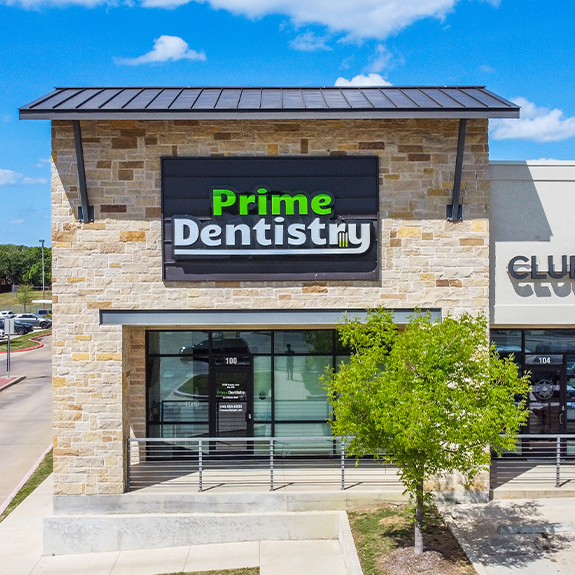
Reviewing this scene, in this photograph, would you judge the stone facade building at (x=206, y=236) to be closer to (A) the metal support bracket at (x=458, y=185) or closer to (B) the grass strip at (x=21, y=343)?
(A) the metal support bracket at (x=458, y=185)

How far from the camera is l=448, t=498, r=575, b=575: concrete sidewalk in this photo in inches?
368

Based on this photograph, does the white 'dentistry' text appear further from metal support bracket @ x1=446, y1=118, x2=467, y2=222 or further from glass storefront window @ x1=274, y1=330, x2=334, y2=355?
glass storefront window @ x1=274, y1=330, x2=334, y2=355

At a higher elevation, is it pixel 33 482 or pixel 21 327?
pixel 21 327

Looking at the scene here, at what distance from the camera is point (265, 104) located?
468 inches

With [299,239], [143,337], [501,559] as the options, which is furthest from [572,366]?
[143,337]

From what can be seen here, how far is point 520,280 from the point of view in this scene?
12.3 meters

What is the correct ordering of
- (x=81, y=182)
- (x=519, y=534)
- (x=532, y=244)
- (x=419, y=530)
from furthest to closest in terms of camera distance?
(x=532, y=244)
(x=81, y=182)
(x=519, y=534)
(x=419, y=530)

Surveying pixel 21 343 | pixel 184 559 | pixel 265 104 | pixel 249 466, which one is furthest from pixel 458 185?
pixel 21 343

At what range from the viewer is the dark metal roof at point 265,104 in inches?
440

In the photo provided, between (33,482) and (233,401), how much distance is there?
5610 mm

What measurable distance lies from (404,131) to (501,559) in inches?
294

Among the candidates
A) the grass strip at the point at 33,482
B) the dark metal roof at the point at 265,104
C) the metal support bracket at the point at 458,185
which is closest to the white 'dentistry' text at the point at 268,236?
the metal support bracket at the point at 458,185

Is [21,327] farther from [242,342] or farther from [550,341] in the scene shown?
[550,341]

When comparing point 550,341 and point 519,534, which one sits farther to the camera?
point 550,341
